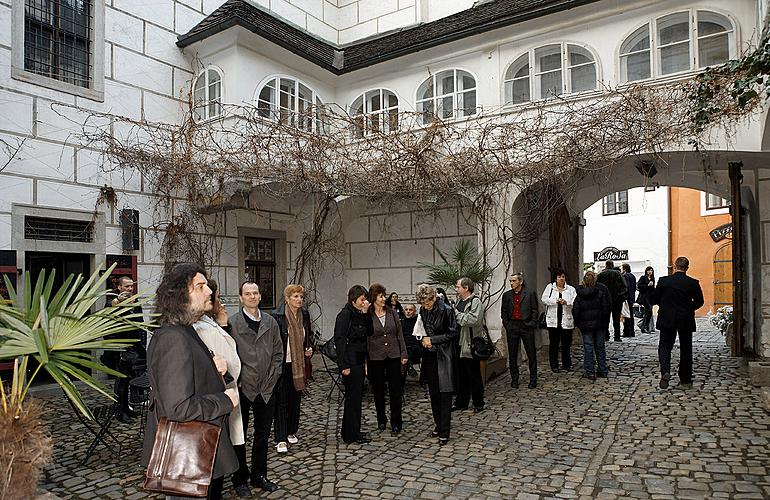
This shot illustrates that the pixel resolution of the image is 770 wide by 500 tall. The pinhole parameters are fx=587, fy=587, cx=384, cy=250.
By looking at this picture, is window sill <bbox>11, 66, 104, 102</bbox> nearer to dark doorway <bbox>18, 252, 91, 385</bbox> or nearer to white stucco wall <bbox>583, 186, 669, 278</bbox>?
dark doorway <bbox>18, 252, 91, 385</bbox>

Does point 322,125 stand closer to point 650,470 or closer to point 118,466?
point 118,466

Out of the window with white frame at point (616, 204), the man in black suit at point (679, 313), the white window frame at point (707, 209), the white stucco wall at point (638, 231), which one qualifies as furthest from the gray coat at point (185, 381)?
the window with white frame at point (616, 204)

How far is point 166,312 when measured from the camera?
11.2 feet

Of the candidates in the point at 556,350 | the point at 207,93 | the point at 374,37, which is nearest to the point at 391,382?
the point at 556,350

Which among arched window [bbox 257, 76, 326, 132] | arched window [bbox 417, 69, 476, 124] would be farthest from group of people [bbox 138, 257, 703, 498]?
arched window [bbox 257, 76, 326, 132]

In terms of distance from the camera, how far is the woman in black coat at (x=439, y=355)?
20.9ft

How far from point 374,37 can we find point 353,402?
10.4 metres

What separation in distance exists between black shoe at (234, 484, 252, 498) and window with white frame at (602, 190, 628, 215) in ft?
87.1

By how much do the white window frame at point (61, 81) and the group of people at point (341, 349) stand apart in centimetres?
645

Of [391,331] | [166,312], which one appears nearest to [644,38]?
[391,331]

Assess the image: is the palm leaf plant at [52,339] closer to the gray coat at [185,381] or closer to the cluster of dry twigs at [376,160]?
the gray coat at [185,381]

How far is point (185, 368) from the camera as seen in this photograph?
327 centimetres

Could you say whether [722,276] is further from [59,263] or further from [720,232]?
[59,263]

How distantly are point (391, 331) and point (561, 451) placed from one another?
86.2 inches
